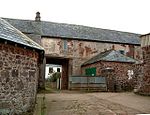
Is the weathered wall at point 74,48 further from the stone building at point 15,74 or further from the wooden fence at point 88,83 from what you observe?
the stone building at point 15,74

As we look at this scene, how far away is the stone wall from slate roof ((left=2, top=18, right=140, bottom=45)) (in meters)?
17.8

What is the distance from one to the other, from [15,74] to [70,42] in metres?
20.2

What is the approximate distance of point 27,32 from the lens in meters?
27.7

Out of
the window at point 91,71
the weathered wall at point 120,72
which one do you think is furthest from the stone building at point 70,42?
the weathered wall at point 120,72

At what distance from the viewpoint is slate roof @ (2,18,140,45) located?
95.5 ft

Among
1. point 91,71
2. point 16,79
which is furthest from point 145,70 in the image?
point 91,71

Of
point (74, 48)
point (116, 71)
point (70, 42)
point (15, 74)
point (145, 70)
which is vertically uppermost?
point (70, 42)

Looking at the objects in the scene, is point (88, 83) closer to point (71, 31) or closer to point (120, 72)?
point (120, 72)

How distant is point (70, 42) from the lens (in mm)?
29469

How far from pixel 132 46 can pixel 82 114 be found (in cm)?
2379

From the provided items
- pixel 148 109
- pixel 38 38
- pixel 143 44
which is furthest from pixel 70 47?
pixel 148 109

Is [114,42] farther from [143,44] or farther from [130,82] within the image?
[143,44]

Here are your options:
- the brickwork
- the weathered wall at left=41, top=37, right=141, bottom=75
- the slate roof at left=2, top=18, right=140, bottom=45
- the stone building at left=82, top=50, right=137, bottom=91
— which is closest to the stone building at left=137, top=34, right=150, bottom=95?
the brickwork

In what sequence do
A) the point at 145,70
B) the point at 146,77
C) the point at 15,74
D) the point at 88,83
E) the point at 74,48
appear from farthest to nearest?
the point at 74,48
the point at 88,83
the point at 145,70
the point at 146,77
the point at 15,74
